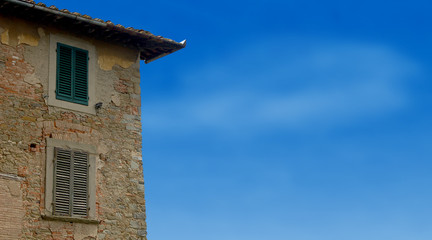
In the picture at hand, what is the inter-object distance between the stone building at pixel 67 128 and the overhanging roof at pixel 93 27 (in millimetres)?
22

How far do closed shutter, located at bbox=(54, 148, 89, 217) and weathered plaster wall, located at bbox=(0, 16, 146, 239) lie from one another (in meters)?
0.26

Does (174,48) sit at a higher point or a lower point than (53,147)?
higher

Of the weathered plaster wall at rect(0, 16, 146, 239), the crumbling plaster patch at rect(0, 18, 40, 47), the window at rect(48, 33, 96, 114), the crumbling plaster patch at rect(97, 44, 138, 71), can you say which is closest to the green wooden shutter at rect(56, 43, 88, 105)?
the window at rect(48, 33, 96, 114)

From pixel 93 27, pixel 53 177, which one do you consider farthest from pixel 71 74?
pixel 53 177

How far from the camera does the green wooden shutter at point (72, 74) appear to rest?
47.0 feet

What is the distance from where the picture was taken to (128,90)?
15352 mm

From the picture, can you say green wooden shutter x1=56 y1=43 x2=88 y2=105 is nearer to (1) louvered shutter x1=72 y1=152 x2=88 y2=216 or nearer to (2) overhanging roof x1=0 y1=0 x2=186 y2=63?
(2) overhanging roof x1=0 y1=0 x2=186 y2=63

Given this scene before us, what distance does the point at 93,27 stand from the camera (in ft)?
48.3

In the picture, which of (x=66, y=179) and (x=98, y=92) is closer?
(x=66, y=179)

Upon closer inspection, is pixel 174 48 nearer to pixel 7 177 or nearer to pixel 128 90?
pixel 128 90

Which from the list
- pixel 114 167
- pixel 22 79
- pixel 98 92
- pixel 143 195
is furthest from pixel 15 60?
pixel 143 195

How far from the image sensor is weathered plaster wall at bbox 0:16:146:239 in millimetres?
13195

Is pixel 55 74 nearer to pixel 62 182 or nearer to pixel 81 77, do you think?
pixel 81 77

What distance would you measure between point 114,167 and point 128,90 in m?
1.88
